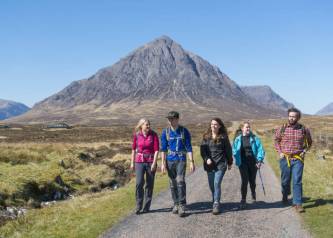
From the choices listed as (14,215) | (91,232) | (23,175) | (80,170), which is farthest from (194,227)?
(80,170)

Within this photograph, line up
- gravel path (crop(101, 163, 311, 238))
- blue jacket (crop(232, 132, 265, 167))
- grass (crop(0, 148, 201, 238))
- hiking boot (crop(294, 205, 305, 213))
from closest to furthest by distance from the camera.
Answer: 1. gravel path (crop(101, 163, 311, 238))
2. grass (crop(0, 148, 201, 238))
3. hiking boot (crop(294, 205, 305, 213))
4. blue jacket (crop(232, 132, 265, 167))

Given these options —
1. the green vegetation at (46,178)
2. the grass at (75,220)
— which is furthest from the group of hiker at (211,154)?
the green vegetation at (46,178)

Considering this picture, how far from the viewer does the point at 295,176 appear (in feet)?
35.5

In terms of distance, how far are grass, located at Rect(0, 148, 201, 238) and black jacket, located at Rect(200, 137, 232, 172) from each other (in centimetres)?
257

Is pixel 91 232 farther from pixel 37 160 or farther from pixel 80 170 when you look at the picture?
pixel 37 160

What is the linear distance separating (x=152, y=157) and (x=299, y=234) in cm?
393

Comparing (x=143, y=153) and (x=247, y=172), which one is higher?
(x=143, y=153)

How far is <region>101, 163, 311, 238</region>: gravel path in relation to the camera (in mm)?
8883

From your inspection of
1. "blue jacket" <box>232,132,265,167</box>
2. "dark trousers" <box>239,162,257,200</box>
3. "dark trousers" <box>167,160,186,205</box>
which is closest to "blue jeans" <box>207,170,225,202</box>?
"dark trousers" <box>167,160,186,205</box>

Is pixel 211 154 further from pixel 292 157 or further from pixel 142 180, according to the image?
pixel 292 157

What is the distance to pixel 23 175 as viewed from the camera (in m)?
20.1

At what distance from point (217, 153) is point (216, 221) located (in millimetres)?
1647

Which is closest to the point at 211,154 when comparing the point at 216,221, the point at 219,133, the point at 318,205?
the point at 219,133

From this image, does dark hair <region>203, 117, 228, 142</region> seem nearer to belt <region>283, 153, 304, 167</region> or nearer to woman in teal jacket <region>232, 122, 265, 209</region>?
woman in teal jacket <region>232, 122, 265, 209</region>
